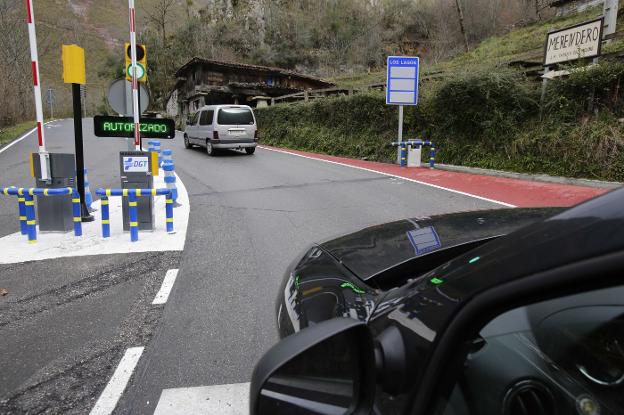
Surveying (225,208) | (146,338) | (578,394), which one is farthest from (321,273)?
(225,208)

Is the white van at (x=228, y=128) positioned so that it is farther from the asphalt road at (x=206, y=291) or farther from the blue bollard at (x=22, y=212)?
the blue bollard at (x=22, y=212)

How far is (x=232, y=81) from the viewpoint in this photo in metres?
39.0

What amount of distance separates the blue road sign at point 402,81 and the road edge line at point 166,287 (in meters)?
11.2

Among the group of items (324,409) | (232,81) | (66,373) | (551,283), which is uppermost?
(232,81)

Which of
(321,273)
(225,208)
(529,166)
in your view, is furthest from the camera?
(529,166)

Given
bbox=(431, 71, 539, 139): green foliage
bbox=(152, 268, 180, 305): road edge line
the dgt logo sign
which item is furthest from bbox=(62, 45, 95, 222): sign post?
bbox=(431, 71, 539, 139): green foliage

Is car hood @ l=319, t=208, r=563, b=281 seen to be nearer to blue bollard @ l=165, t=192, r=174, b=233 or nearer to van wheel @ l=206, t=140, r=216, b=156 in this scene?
blue bollard @ l=165, t=192, r=174, b=233

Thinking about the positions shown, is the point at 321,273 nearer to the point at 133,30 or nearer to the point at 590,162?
the point at 133,30

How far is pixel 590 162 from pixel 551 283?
458 inches

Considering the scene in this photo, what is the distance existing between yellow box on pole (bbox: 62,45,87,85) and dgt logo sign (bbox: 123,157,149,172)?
1.31m

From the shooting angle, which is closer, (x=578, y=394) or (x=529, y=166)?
(x=578, y=394)

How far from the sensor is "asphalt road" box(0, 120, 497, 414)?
3.08 m

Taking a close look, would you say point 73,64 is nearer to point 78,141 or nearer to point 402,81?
point 78,141

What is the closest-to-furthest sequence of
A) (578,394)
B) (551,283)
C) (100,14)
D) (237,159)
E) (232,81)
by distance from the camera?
(551,283) < (578,394) < (237,159) < (232,81) < (100,14)
